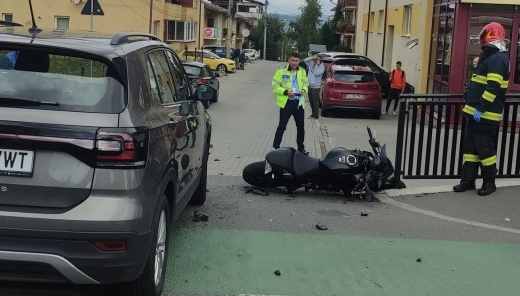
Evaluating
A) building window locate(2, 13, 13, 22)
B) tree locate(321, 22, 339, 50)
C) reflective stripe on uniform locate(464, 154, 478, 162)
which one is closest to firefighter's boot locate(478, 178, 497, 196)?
reflective stripe on uniform locate(464, 154, 478, 162)

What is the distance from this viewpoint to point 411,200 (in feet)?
26.0

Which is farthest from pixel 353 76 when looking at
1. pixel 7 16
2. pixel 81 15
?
pixel 7 16

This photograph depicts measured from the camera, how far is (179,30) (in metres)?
52.0

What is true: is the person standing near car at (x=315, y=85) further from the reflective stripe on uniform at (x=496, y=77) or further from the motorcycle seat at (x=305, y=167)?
the reflective stripe on uniform at (x=496, y=77)

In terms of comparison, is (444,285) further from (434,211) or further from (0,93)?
(0,93)

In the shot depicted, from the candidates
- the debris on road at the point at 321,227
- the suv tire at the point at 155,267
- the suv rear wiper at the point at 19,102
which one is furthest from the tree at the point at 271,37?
the suv rear wiper at the point at 19,102

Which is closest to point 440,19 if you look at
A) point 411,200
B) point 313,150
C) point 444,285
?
point 313,150

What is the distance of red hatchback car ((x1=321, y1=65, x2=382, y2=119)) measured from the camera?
19.9 meters

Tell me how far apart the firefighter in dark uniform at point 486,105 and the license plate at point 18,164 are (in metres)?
5.32

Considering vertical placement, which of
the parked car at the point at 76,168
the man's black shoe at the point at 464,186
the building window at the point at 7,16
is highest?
the building window at the point at 7,16

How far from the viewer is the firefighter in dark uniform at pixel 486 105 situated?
739cm

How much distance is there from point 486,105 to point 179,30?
152 feet

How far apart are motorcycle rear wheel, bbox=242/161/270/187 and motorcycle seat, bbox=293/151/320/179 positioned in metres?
0.46

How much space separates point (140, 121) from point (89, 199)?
0.56m
